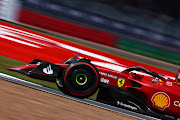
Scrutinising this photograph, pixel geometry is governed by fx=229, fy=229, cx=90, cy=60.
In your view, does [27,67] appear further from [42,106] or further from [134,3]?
[134,3]

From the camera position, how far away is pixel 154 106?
519cm

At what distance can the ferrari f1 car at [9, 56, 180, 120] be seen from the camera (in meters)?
5.00

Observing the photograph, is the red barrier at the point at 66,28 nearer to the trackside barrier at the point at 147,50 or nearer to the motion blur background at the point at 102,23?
the motion blur background at the point at 102,23

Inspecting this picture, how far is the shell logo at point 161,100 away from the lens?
5090mm

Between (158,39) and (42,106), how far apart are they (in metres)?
8.88

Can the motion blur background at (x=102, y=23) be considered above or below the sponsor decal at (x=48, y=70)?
above

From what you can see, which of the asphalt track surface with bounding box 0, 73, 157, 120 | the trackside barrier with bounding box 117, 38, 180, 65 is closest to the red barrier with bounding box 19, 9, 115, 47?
the trackside barrier with bounding box 117, 38, 180, 65

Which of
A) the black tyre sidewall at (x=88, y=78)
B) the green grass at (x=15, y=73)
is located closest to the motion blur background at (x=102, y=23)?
the green grass at (x=15, y=73)

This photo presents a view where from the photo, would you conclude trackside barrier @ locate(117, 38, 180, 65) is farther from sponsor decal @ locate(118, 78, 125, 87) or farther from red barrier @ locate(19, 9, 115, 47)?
sponsor decal @ locate(118, 78, 125, 87)

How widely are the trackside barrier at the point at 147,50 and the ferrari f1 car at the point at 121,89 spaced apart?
5319 mm

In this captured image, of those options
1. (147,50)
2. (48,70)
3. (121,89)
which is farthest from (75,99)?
(147,50)

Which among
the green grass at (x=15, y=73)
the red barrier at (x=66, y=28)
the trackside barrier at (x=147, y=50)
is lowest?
the green grass at (x=15, y=73)

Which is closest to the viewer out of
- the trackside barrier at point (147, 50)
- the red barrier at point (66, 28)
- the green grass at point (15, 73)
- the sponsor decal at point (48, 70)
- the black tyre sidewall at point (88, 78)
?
the black tyre sidewall at point (88, 78)

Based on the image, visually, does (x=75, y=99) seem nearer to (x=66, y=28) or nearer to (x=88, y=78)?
(x=88, y=78)
